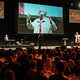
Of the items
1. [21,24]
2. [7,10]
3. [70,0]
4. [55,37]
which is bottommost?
[55,37]

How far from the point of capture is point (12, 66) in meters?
2.58

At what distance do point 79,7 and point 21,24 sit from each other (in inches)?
273

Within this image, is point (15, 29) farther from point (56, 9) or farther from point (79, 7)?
point (79, 7)

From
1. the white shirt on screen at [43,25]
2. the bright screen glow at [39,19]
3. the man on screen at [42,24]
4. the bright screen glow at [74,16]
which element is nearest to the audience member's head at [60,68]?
the bright screen glow at [39,19]

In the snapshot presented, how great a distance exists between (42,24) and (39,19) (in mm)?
555

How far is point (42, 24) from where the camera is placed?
15922mm

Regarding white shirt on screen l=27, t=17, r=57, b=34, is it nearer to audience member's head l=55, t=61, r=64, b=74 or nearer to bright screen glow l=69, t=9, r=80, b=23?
bright screen glow l=69, t=9, r=80, b=23

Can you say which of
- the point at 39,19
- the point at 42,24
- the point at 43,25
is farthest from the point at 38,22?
the point at 43,25

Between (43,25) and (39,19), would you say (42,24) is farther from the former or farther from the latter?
(39,19)

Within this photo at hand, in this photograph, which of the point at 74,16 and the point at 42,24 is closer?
the point at 42,24

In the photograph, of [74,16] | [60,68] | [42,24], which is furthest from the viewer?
[74,16]

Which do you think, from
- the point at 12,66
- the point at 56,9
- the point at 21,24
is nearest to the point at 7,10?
the point at 21,24

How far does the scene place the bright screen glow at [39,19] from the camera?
1522cm

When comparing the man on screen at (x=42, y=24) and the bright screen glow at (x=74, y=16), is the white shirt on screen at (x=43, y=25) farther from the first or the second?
the bright screen glow at (x=74, y=16)
